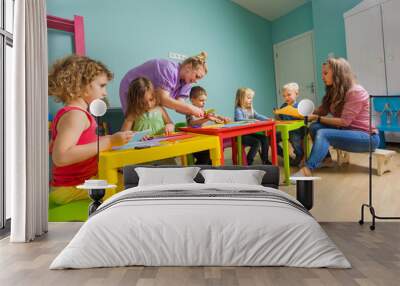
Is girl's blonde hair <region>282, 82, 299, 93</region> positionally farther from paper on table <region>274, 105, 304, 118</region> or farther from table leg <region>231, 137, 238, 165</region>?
table leg <region>231, 137, 238, 165</region>

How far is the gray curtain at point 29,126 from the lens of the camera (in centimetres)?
398

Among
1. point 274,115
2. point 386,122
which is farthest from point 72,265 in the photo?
point 386,122

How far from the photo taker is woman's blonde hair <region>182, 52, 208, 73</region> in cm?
460

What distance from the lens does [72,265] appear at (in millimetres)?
2969

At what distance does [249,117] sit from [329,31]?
1158 mm

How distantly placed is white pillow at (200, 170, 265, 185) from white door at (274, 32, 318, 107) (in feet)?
2.77

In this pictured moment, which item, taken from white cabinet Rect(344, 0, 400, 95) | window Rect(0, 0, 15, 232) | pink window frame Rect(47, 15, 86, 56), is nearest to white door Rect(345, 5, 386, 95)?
white cabinet Rect(344, 0, 400, 95)

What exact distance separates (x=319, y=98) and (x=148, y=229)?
2.33 m

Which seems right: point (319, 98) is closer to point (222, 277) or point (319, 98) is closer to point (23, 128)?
point (222, 277)

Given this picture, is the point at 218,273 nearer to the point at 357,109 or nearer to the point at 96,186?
the point at 96,186

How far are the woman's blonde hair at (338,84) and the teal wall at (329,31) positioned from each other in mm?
63

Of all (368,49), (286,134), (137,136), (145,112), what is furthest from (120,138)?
(368,49)

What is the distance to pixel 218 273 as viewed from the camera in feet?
9.38

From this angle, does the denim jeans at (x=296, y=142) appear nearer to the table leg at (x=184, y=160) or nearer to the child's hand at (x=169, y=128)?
the table leg at (x=184, y=160)
